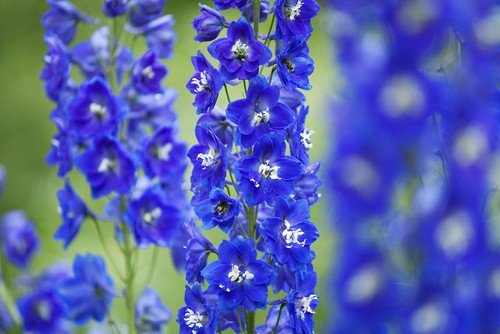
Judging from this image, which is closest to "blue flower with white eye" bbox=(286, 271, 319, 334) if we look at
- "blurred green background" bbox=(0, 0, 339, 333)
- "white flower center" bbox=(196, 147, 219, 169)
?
"white flower center" bbox=(196, 147, 219, 169)

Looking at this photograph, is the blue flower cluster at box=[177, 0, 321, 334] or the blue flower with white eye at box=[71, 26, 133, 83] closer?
the blue flower cluster at box=[177, 0, 321, 334]

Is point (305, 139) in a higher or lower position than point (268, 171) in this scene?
higher

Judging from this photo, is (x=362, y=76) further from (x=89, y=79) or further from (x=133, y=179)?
(x=89, y=79)

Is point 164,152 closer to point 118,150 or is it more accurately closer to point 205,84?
point 118,150

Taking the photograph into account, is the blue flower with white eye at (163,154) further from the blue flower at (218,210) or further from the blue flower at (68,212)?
the blue flower at (218,210)

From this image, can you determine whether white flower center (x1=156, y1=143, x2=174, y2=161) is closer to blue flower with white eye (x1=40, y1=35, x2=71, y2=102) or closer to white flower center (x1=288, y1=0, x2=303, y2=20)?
blue flower with white eye (x1=40, y1=35, x2=71, y2=102)

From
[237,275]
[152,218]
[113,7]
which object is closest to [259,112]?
[237,275]
